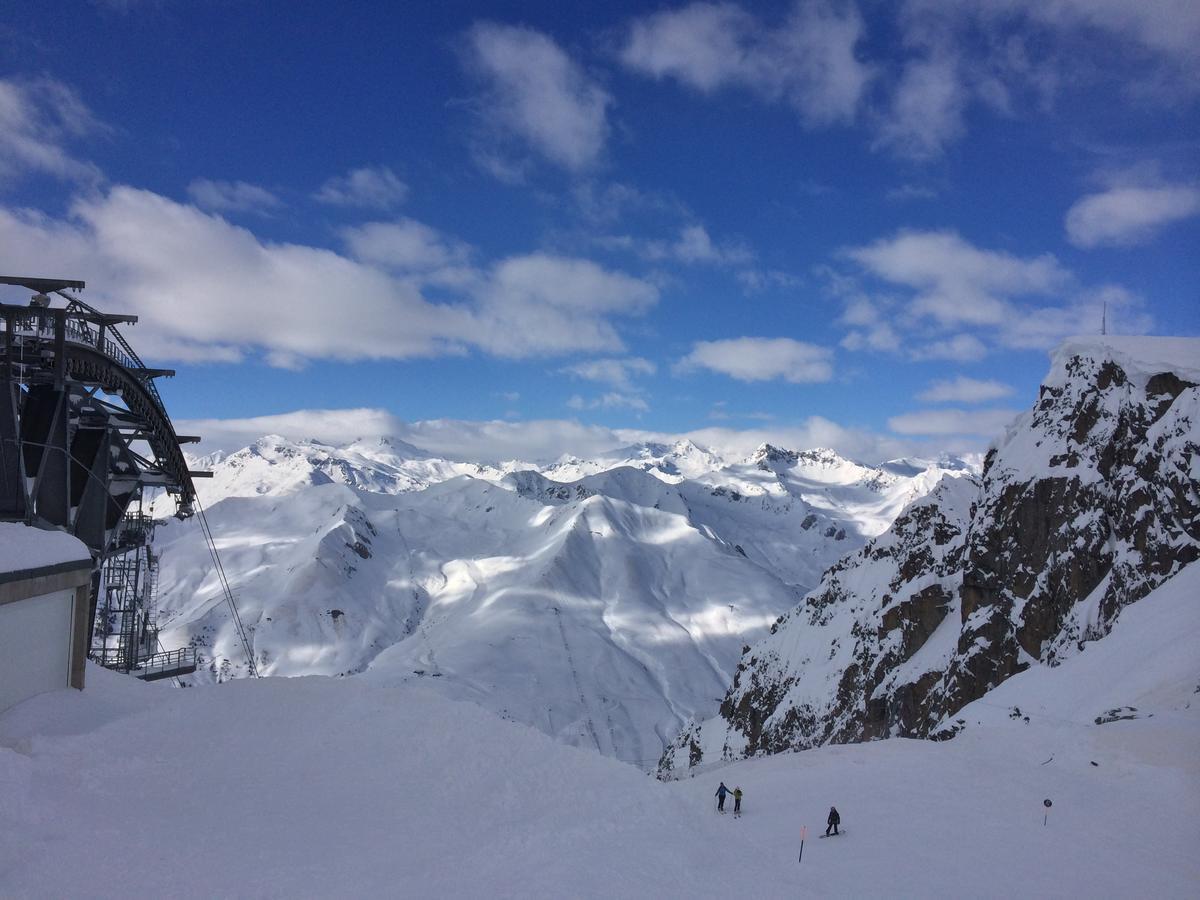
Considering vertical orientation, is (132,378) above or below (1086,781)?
above

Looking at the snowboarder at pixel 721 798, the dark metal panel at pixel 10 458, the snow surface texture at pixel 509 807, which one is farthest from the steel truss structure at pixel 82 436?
the snowboarder at pixel 721 798

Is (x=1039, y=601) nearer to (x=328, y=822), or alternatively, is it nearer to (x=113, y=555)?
(x=328, y=822)

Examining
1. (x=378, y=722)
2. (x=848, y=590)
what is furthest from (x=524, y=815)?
(x=848, y=590)

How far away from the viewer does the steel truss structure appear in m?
23.9

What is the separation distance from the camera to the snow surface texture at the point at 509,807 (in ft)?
43.2

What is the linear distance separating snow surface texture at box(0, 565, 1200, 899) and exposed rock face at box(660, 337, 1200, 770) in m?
12.1

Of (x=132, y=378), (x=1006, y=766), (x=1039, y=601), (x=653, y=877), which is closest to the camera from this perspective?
(x=653, y=877)

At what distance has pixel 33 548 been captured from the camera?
19359 mm

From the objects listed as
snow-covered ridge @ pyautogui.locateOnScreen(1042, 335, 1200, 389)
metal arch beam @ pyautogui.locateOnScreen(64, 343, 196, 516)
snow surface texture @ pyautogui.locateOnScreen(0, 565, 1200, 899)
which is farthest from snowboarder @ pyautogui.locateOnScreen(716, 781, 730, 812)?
snow-covered ridge @ pyautogui.locateOnScreen(1042, 335, 1200, 389)

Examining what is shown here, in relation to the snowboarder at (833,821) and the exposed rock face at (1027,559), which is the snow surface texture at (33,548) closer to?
the snowboarder at (833,821)

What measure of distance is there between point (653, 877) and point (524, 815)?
12.7ft

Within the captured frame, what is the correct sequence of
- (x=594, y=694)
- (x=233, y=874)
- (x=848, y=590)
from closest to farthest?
(x=233, y=874) < (x=848, y=590) < (x=594, y=694)

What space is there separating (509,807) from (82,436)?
2315cm

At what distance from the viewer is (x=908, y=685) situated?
53.9 meters
